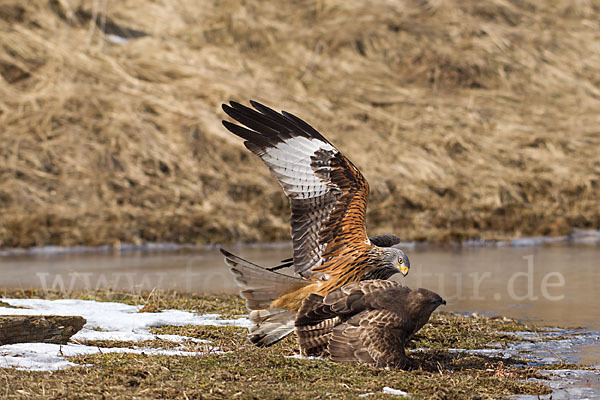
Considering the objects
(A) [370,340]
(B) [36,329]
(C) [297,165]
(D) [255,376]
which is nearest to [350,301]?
(A) [370,340]

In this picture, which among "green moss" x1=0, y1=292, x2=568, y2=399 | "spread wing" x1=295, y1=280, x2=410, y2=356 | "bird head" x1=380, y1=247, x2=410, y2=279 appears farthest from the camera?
"bird head" x1=380, y1=247, x2=410, y2=279

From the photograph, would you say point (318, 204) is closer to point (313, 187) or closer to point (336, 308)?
point (313, 187)

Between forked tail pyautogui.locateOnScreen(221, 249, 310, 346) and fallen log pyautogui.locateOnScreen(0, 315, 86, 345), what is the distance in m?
1.41

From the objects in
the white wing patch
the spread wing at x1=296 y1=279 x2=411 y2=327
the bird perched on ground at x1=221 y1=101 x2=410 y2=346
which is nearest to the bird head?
the bird perched on ground at x1=221 y1=101 x2=410 y2=346

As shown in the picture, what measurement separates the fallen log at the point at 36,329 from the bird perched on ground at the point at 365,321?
5.97 ft

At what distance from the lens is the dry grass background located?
63.2 ft

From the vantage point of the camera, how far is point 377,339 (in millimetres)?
5691

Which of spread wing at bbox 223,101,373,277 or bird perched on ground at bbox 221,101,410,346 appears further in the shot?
spread wing at bbox 223,101,373,277

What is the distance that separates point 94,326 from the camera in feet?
22.6

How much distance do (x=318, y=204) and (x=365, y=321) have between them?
153 cm

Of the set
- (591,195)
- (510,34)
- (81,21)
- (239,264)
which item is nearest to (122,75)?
(81,21)

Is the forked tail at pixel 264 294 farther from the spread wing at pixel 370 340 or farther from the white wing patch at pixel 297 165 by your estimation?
the white wing patch at pixel 297 165

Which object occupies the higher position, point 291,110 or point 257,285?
point 291,110

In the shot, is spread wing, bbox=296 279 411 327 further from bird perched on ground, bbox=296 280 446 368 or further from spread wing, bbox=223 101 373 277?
spread wing, bbox=223 101 373 277
